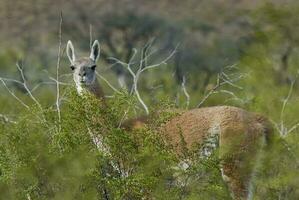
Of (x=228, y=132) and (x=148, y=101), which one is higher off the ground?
(x=228, y=132)

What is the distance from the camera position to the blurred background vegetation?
761cm

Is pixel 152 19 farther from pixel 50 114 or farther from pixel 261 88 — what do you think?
pixel 50 114

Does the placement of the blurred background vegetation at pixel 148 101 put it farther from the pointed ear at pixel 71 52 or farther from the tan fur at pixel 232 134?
the pointed ear at pixel 71 52

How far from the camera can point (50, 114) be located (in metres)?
8.36

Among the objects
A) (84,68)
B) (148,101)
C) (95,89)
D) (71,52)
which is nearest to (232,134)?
(95,89)

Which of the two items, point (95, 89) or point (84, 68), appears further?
point (84, 68)

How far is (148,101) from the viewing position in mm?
14055

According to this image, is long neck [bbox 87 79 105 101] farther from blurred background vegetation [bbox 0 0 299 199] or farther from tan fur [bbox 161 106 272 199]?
tan fur [bbox 161 106 272 199]

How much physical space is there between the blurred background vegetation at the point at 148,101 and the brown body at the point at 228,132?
0.18 m

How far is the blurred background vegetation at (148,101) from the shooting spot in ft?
25.0

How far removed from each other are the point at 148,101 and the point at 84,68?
362 cm

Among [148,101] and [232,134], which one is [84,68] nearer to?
[232,134]

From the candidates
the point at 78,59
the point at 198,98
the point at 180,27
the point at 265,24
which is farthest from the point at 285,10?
the point at 78,59

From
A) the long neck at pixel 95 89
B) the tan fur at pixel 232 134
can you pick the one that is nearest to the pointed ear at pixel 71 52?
the long neck at pixel 95 89
